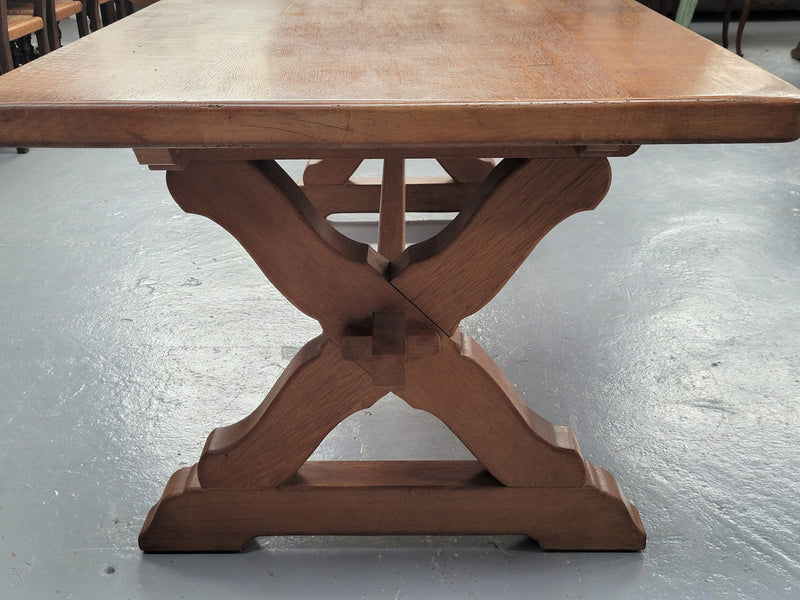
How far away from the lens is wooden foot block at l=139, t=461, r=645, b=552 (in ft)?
3.96

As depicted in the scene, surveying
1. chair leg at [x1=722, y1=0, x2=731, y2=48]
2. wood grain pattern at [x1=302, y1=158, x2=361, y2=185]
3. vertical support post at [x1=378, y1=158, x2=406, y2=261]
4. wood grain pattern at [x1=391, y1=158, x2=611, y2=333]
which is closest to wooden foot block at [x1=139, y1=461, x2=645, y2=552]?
wood grain pattern at [x1=391, y1=158, x2=611, y2=333]

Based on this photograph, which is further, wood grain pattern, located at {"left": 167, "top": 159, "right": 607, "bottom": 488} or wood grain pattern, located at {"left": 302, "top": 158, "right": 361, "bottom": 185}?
wood grain pattern, located at {"left": 302, "top": 158, "right": 361, "bottom": 185}

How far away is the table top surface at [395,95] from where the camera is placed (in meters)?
0.80

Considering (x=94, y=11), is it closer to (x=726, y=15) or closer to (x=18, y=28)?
(x=18, y=28)

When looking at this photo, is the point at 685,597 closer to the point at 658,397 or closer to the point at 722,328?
the point at 658,397

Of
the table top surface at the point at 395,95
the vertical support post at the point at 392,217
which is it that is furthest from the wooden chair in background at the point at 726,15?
the table top surface at the point at 395,95

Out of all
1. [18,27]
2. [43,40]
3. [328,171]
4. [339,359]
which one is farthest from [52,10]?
[339,359]

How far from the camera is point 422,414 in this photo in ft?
5.19

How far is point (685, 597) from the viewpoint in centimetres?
114

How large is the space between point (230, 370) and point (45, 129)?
96 cm

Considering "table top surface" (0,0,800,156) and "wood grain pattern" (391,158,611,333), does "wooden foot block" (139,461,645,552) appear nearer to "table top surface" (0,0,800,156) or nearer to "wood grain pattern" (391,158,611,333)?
"wood grain pattern" (391,158,611,333)

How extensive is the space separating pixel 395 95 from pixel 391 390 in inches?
19.0

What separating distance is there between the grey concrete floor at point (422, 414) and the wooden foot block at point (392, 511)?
0.11 ft

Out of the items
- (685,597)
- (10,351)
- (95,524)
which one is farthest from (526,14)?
(10,351)
